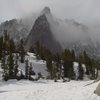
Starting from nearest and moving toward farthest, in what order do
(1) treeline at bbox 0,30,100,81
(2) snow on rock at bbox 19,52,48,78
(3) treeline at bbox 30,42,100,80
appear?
(1) treeline at bbox 0,30,100,81 → (3) treeline at bbox 30,42,100,80 → (2) snow on rock at bbox 19,52,48,78

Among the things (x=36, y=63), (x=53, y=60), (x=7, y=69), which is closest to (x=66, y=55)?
(x=53, y=60)

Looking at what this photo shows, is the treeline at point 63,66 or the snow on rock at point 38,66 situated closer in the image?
the treeline at point 63,66

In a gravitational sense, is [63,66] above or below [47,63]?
below

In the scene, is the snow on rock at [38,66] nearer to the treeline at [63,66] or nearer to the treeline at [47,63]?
the treeline at [47,63]

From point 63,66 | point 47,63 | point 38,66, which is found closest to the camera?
point 47,63

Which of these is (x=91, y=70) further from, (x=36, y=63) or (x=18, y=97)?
(x=18, y=97)

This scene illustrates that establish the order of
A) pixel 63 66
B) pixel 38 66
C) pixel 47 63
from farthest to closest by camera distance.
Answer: pixel 63 66, pixel 38 66, pixel 47 63

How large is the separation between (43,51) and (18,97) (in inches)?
4014

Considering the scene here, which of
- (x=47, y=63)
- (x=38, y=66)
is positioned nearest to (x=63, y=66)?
(x=47, y=63)

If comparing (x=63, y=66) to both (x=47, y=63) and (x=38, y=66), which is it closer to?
(x=47, y=63)

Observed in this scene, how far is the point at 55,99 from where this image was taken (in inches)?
1147

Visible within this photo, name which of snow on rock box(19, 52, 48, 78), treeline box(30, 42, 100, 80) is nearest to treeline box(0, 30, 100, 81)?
treeline box(30, 42, 100, 80)

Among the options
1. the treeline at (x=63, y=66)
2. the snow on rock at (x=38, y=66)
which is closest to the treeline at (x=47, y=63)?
the treeline at (x=63, y=66)

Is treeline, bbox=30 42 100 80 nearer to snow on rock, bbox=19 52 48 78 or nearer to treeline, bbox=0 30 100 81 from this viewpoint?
treeline, bbox=0 30 100 81
